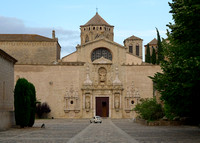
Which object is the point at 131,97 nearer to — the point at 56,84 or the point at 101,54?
the point at 101,54

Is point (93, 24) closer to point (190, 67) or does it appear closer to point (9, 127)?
point (9, 127)

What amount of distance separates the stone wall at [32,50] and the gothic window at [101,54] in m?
7.81

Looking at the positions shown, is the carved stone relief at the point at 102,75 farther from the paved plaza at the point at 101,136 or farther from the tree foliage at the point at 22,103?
the paved plaza at the point at 101,136

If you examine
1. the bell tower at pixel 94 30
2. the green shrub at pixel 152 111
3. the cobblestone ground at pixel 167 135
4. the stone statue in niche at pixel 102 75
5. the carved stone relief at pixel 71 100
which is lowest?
the cobblestone ground at pixel 167 135

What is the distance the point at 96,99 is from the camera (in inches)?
2100

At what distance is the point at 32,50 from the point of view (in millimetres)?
59688

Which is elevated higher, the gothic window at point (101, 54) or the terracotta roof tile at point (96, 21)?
the terracotta roof tile at point (96, 21)

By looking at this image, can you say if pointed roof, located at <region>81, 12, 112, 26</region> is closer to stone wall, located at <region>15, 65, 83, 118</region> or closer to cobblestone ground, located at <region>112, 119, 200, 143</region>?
stone wall, located at <region>15, 65, 83, 118</region>

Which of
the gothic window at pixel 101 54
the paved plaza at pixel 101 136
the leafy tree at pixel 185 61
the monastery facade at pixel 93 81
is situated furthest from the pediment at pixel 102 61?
the leafy tree at pixel 185 61

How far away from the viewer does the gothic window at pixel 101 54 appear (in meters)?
54.9

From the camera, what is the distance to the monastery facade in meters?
52.1

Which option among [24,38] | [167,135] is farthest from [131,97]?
[167,135]

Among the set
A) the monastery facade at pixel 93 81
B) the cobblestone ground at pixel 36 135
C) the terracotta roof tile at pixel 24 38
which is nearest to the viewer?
the cobblestone ground at pixel 36 135

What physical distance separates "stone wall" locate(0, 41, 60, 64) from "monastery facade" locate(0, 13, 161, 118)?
588cm
